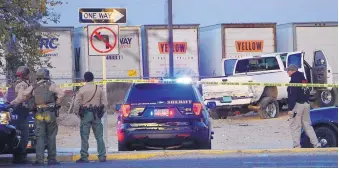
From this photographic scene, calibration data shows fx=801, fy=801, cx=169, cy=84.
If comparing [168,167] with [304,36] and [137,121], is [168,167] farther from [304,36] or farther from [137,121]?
[304,36]

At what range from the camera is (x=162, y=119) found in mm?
14312

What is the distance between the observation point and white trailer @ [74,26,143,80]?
33.2 m

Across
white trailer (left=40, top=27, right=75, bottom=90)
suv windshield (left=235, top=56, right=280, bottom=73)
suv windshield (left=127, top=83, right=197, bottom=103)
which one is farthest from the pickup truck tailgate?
suv windshield (left=127, top=83, right=197, bottom=103)

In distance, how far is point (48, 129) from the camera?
42.5 feet

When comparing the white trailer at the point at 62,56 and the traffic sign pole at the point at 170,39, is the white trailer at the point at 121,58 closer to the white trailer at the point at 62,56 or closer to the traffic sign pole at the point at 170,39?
the white trailer at the point at 62,56

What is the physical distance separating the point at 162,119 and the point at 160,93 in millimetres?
513

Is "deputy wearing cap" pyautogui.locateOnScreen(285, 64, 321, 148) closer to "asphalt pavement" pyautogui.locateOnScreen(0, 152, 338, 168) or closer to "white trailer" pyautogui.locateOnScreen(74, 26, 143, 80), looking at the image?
"asphalt pavement" pyautogui.locateOnScreen(0, 152, 338, 168)

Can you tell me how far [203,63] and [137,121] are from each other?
21997 millimetres

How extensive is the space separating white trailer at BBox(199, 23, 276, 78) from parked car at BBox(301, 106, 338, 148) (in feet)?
60.5

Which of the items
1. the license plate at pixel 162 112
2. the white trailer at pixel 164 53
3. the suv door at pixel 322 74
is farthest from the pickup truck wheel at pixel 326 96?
the license plate at pixel 162 112

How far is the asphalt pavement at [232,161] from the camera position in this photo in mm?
11859

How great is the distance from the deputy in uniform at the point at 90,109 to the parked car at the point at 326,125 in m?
4.24

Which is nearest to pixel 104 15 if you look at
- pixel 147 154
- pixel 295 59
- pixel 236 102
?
pixel 147 154

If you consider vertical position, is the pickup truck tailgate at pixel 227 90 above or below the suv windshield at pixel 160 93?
below
